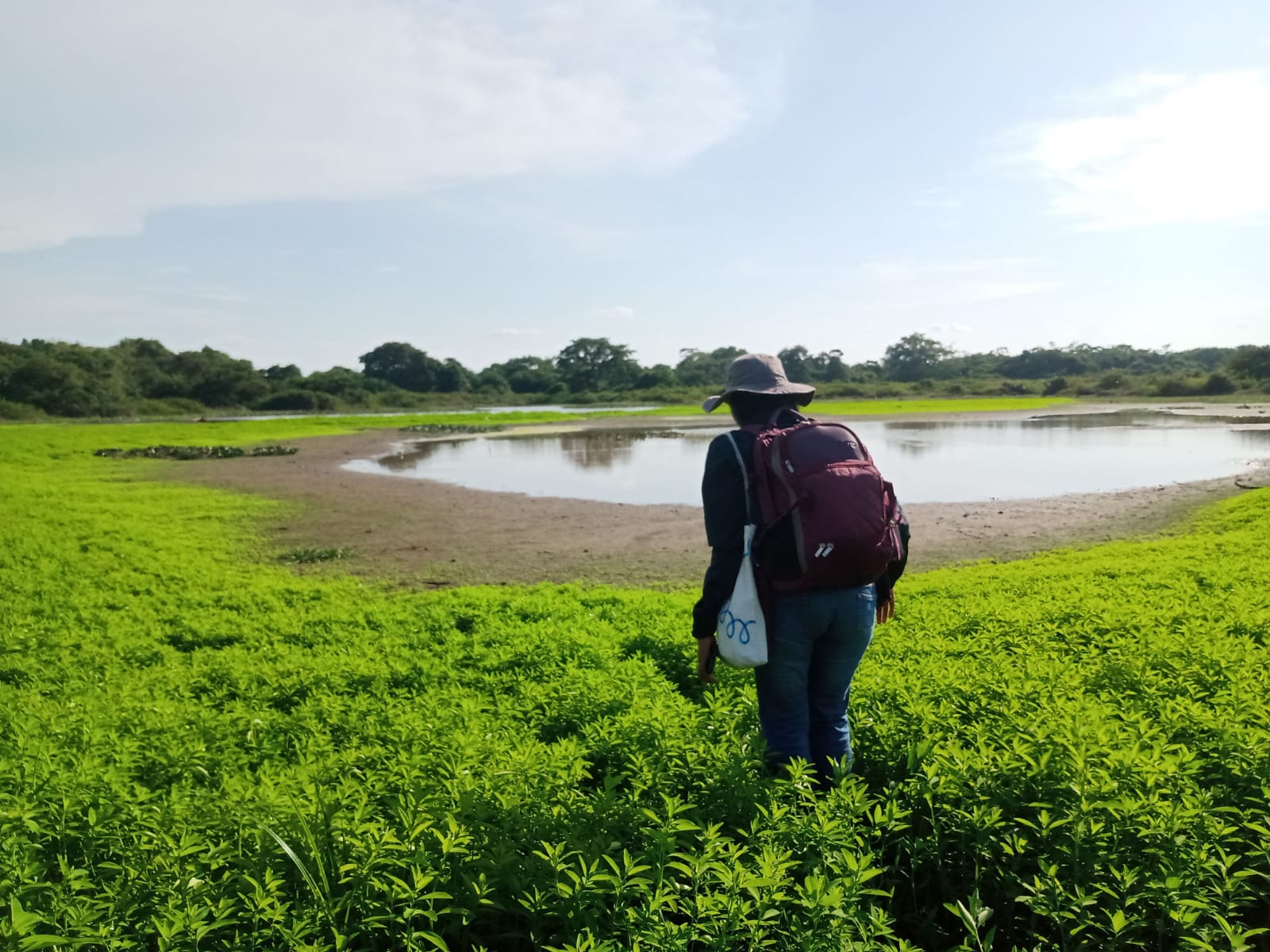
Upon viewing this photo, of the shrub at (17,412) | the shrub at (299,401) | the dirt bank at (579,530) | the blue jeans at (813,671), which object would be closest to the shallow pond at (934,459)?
the dirt bank at (579,530)

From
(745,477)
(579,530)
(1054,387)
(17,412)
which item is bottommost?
(579,530)

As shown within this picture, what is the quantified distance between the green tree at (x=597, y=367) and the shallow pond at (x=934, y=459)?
6293cm

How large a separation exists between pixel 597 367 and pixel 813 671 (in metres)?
106

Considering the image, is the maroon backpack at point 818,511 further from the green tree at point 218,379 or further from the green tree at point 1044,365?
the green tree at point 1044,365

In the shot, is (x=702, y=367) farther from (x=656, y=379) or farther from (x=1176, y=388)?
(x=1176, y=388)

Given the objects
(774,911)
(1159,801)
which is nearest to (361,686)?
(774,911)

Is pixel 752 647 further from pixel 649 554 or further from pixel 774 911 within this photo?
pixel 649 554

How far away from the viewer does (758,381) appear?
3.80m

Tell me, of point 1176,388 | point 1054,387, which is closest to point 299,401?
point 1054,387

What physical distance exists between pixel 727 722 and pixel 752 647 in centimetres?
93

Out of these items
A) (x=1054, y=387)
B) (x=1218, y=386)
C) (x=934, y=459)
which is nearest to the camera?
(x=934, y=459)

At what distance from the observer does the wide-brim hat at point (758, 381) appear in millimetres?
3740

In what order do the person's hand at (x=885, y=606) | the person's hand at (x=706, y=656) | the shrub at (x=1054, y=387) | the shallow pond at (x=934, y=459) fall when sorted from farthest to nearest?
1. the shrub at (x=1054, y=387)
2. the shallow pond at (x=934, y=459)
3. the person's hand at (x=885, y=606)
4. the person's hand at (x=706, y=656)

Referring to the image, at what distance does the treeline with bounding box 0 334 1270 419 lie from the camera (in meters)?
67.7
